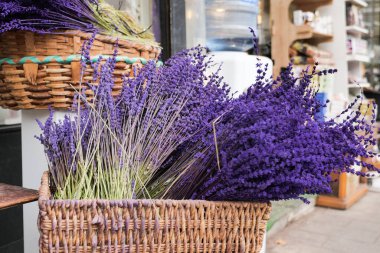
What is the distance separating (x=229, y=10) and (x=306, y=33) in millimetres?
1122

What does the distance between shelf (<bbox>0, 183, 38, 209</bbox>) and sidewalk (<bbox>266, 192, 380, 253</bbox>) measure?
2.12 m

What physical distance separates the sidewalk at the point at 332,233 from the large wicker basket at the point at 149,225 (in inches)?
85.7

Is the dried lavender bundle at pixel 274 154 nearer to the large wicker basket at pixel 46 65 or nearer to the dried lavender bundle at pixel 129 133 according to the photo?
the dried lavender bundle at pixel 129 133

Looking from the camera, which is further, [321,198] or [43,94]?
[321,198]

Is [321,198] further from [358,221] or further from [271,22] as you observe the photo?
[271,22]

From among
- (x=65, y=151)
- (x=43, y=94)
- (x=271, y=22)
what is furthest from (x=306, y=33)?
(x=65, y=151)

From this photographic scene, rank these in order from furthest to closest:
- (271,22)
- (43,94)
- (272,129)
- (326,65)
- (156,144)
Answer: (326,65) → (271,22) → (43,94) → (156,144) → (272,129)

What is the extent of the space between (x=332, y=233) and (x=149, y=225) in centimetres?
271

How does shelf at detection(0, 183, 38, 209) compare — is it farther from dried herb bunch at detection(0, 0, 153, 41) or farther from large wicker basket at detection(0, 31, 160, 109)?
dried herb bunch at detection(0, 0, 153, 41)

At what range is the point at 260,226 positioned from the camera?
0.77 m

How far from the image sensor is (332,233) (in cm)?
311

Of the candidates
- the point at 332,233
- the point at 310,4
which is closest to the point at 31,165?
the point at 332,233

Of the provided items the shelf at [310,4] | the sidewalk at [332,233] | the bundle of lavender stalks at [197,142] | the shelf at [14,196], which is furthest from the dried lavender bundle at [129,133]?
the shelf at [310,4]

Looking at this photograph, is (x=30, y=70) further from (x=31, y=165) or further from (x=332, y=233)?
(x=332, y=233)
